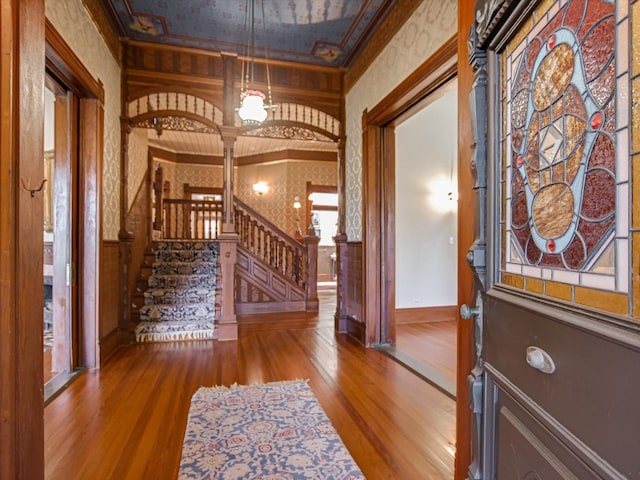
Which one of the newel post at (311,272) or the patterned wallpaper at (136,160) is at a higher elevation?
the patterned wallpaper at (136,160)

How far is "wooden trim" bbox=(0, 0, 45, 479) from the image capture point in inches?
37.6

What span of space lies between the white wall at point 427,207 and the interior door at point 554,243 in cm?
402

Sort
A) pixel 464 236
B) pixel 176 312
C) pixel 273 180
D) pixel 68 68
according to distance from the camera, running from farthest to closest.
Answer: pixel 273 180 < pixel 176 312 < pixel 68 68 < pixel 464 236

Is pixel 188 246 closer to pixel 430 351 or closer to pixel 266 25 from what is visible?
pixel 266 25

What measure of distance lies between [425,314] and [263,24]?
13.8 ft

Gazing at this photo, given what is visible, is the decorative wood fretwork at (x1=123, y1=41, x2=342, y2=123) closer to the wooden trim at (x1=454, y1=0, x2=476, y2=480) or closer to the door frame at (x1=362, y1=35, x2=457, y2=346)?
the door frame at (x1=362, y1=35, x2=457, y2=346)

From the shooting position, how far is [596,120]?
2.03 ft

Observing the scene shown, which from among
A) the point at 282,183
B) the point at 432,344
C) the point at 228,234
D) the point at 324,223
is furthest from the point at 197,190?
the point at 432,344

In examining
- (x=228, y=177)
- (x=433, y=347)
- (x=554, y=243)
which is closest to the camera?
(x=554, y=243)

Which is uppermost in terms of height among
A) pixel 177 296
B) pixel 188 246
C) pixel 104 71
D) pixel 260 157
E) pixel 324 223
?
pixel 260 157

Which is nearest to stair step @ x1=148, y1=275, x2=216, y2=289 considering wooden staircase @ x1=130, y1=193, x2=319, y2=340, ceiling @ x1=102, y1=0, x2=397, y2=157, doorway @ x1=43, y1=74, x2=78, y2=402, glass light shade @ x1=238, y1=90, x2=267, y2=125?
wooden staircase @ x1=130, y1=193, x2=319, y2=340

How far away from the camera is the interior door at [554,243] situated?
22.2 inches

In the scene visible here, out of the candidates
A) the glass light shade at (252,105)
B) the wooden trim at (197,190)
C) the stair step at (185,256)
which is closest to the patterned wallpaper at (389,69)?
the glass light shade at (252,105)

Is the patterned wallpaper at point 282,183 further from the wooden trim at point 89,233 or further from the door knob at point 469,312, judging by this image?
the door knob at point 469,312
